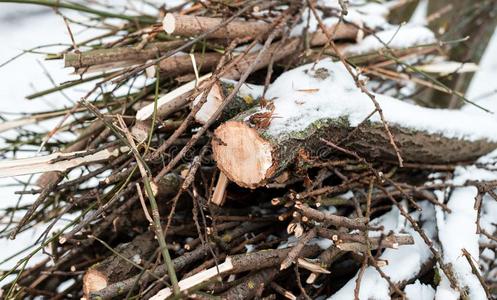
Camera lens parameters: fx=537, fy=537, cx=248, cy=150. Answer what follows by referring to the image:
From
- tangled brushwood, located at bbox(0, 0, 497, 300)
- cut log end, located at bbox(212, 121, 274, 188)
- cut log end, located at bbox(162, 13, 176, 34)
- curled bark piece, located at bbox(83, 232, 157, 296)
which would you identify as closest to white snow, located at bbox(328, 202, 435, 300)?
tangled brushwood, located at bbox(0, 0, 497, 300)

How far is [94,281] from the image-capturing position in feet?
5.23

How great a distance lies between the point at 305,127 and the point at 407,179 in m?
0.67

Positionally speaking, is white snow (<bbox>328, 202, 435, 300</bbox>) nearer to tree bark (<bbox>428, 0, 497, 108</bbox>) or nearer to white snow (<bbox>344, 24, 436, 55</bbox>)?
white snow (<bbox>344, 24, 436, 55</bbox>)

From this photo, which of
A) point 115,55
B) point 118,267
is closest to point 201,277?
point 118,267

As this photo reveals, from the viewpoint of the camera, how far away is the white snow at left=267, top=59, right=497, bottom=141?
1570 millimetres

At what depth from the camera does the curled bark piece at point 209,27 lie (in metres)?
1.73

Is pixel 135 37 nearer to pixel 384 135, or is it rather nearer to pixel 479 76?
pixel 384 135

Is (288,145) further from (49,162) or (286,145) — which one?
(49,162)

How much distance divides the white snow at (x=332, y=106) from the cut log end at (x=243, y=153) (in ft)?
0.19

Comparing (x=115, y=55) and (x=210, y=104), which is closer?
(x=210, y=104)

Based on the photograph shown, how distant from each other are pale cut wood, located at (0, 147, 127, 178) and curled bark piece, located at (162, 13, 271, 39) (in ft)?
1.40

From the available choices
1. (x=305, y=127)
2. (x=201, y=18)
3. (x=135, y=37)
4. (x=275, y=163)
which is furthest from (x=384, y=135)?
(x=135, y=37)

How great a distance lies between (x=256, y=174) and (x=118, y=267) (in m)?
0.53


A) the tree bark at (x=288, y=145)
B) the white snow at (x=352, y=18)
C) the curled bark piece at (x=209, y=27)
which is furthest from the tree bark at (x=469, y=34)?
the curled bark piece at (x=209, y=27)
